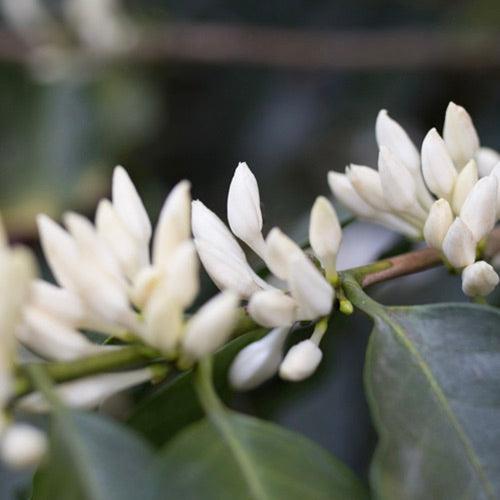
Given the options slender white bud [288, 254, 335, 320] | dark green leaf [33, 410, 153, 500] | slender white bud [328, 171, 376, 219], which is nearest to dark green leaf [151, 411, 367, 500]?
dark green leaf [33, 410, 153, 500]

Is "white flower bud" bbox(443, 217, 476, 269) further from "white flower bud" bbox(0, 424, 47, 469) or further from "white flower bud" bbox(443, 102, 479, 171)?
"white flower bud" bbox(0, 424, 47, 469)

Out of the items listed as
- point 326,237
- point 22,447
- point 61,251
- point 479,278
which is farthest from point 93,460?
point 479,278

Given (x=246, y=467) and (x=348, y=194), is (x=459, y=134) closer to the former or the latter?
(x=348, y=194)

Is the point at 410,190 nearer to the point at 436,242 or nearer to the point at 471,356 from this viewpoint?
the point at 436,242

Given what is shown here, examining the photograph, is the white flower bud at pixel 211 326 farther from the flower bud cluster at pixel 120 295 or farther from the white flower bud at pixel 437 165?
the white flower bud at pixel 437 165

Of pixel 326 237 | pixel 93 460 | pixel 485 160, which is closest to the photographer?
pixel 93 460
